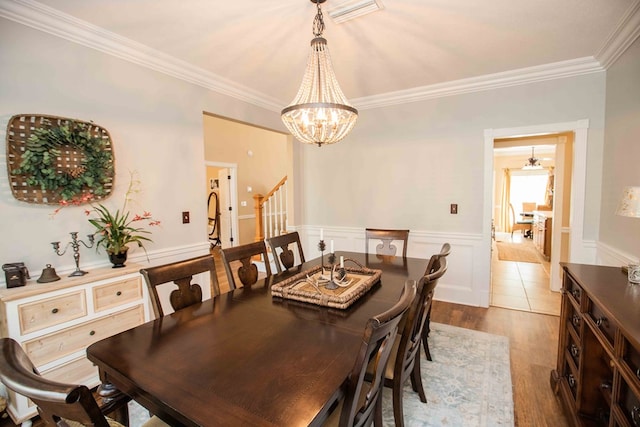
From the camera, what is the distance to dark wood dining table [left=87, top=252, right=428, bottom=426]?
894 millimetres

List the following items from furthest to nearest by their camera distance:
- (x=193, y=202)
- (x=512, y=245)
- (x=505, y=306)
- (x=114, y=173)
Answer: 1. (x=512, y=245)
2. (x=505, y=306)
3. (x=193, y=202)
4. (x=114, y=173)

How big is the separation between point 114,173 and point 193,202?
0.76 meters

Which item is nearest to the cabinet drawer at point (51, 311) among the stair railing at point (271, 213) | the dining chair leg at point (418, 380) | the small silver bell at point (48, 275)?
the small silver bell at point (48, 275)

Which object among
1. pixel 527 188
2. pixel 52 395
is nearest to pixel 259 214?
pixel 52 395

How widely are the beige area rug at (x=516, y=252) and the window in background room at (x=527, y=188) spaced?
3.12 m

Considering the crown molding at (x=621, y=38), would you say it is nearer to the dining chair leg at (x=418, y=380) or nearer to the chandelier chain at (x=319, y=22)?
the chandelier chain at (x=319, y=22)

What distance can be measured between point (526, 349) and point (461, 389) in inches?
38.8

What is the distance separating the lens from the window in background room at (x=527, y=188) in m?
9.87

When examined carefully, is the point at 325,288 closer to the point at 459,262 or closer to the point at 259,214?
the point at 459,262

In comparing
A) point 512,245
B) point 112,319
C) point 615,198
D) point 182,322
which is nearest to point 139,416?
point 112,319

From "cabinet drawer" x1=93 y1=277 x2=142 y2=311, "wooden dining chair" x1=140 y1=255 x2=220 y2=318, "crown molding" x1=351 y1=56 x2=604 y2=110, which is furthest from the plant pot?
"crown molding" x1=351 y1=56 x2=604 y2=110

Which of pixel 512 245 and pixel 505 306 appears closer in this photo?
pixel 505 306

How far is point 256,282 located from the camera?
7.11 ft

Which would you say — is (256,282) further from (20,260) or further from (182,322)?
(20,260)
